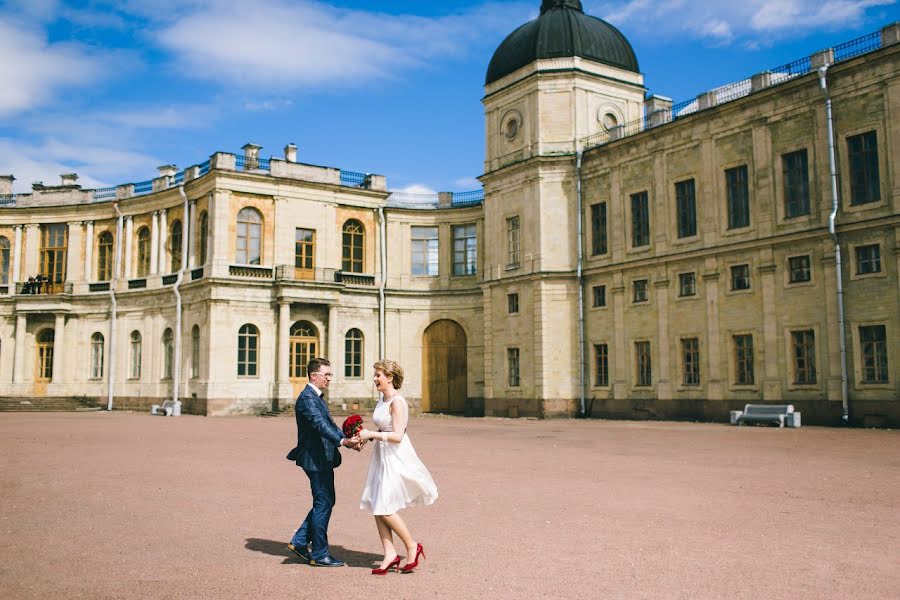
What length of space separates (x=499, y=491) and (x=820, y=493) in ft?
14.3

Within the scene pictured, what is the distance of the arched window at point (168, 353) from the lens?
137 feet

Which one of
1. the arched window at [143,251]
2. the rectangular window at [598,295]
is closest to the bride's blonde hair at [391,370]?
the rectangular window at [598,295]

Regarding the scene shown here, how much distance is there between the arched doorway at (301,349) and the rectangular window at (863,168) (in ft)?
78.3

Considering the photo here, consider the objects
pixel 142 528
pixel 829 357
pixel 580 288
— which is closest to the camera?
pixel 142 528

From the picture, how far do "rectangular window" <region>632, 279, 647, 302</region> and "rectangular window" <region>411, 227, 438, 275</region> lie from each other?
1314 cm

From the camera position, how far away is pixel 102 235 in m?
45.4

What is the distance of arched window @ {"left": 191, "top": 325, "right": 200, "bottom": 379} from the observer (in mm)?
39938

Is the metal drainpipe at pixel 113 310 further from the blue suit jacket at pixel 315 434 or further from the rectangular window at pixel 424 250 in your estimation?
the blue suit jacket at pixel 315 434

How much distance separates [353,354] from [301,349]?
302cm

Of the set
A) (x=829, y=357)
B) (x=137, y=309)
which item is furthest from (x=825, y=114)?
(x=137, y=309)

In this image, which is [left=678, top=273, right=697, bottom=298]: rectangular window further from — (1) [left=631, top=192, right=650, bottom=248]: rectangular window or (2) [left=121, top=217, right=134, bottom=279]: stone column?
(2) [left=121, top=217, right=134, bottom=279]: stone column

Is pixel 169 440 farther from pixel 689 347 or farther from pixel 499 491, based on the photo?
pixel 689 347

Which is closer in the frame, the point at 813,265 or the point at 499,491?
the point at 499,491

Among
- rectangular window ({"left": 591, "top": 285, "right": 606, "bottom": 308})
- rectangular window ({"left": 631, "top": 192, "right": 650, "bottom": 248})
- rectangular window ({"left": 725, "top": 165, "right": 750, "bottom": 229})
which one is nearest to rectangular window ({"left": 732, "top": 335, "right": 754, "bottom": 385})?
rectangular window ({"left": 725, "top": 165, "right": 750, "bottom": 229})
